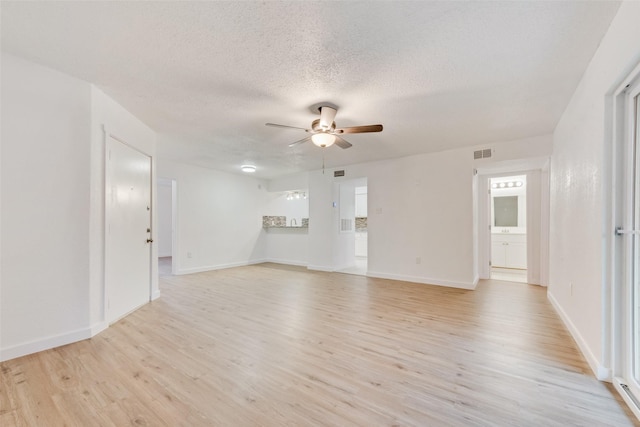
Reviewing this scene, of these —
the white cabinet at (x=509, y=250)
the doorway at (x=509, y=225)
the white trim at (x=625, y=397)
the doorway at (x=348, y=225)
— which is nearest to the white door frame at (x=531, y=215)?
the doorway at (x=509, y=225)

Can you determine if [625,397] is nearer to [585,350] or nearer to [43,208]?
[585,350]

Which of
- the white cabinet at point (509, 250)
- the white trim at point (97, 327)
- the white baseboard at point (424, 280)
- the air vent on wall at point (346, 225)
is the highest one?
the air vent on wall at point (346, 225)

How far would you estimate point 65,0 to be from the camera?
5.29 ft

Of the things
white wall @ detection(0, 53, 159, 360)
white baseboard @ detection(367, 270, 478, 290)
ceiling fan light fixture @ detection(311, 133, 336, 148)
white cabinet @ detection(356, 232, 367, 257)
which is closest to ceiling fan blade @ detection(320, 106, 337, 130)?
ceiling fan light fixture @ detection(311, 133, 336, 148)

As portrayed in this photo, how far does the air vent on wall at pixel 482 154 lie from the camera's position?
4.39 meters

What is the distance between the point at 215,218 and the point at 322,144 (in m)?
4.34

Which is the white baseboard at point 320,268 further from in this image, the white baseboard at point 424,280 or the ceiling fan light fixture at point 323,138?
the ceiling fan light fixture at point 323,138

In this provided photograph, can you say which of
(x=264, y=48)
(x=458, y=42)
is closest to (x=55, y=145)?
(x=264, y=48)

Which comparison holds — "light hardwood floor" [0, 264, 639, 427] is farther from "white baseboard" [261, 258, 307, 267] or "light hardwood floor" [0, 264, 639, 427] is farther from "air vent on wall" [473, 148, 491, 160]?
"white baseboard" [261, 258, 307, 267]

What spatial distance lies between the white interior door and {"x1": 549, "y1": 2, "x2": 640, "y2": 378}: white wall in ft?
14.0

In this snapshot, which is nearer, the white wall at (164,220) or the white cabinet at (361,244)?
the white cabinet at (361,244)

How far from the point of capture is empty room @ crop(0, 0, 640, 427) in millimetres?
1665

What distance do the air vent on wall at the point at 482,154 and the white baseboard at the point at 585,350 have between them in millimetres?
2329

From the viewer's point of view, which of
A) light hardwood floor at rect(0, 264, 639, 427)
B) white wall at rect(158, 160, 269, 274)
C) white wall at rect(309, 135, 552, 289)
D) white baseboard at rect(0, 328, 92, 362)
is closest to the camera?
light hardwood floor at rect(0, 264, 639, 427)
